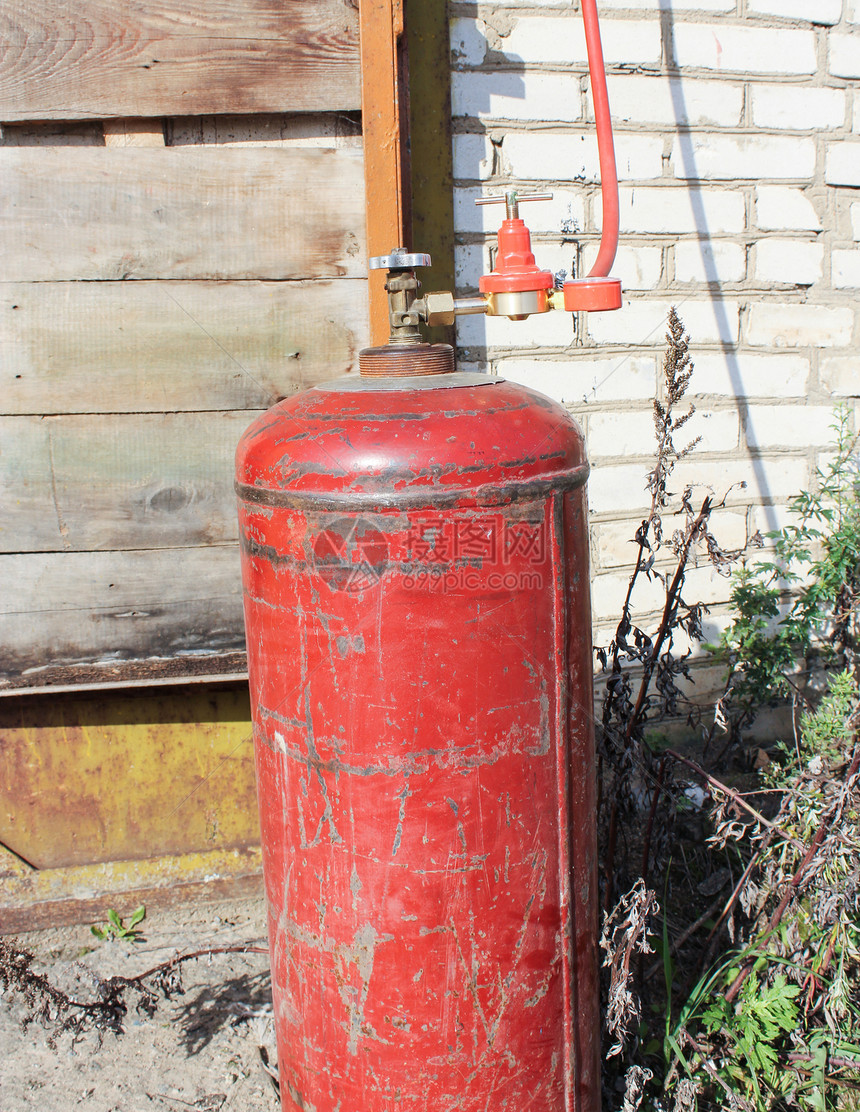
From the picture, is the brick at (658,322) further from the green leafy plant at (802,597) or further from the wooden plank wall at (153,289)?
the wooden plank wall at (153,289)

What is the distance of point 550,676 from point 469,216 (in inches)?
55.2

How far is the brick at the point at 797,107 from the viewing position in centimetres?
248

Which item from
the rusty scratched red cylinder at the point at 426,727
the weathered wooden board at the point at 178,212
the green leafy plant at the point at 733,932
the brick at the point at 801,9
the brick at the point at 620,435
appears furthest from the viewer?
the brick at the point at 620,435

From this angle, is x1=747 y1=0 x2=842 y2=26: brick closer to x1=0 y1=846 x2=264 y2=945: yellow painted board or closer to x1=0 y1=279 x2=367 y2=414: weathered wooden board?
x1=0 y1=279 x2=367 y2=414: weathered wooden board

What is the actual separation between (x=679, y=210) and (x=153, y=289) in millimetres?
1447

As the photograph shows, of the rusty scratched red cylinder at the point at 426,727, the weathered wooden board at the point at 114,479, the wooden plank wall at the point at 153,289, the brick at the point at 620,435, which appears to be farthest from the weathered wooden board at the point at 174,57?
the brick at the point at 620,435

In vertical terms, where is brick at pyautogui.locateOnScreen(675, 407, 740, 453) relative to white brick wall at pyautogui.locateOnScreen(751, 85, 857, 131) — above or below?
below

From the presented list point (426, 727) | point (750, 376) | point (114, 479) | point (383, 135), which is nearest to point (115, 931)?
point (114, 479)

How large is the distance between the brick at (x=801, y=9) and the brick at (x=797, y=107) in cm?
18

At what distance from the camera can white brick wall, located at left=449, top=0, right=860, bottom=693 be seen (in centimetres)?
229

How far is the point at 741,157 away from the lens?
2.50 m

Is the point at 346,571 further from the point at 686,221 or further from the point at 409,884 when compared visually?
the point at 686,221

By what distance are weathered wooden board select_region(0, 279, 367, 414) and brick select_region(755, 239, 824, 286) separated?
125 cm

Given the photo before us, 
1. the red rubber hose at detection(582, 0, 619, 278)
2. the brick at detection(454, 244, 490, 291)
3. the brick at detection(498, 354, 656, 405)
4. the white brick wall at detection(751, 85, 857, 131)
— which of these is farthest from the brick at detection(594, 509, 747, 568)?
the white brick wall at detection(751, 85, 857, 131)
